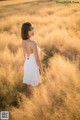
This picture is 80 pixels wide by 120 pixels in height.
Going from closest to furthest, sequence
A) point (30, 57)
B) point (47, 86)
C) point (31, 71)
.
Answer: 1. point (30, 57)
2. point (31, 71)
3. point (47, 86)

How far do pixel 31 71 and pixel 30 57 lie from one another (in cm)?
24

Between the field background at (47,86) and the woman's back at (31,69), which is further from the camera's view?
the woman's back at (31,69)

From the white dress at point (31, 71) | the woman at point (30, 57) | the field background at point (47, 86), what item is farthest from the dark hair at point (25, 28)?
the field background at point (47, 86)

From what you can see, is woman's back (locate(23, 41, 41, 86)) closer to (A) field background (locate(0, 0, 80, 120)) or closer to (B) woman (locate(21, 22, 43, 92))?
(B) woman (locate(21, 22, 43, 92))

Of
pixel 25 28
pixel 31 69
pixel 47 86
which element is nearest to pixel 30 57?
pixel 31 69

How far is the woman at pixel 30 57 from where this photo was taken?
421 cm

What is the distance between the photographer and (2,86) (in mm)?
4840

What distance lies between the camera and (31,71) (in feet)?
14.7

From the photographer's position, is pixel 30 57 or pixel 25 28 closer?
pixel 25 28

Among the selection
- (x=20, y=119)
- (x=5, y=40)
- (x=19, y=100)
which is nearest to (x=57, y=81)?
(x=19, y=100)

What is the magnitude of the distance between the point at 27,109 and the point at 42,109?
22 cm

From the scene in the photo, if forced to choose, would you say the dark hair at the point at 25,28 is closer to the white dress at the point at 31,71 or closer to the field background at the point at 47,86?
the white dress at the point at 31,71

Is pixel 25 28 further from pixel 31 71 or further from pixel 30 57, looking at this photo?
pixel 31 71

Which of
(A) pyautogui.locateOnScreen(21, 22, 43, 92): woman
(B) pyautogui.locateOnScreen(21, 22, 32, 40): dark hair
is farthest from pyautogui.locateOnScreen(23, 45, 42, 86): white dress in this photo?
(B) pyautogui.locateOnScreen(21, 22, 32, 40): dark hair
